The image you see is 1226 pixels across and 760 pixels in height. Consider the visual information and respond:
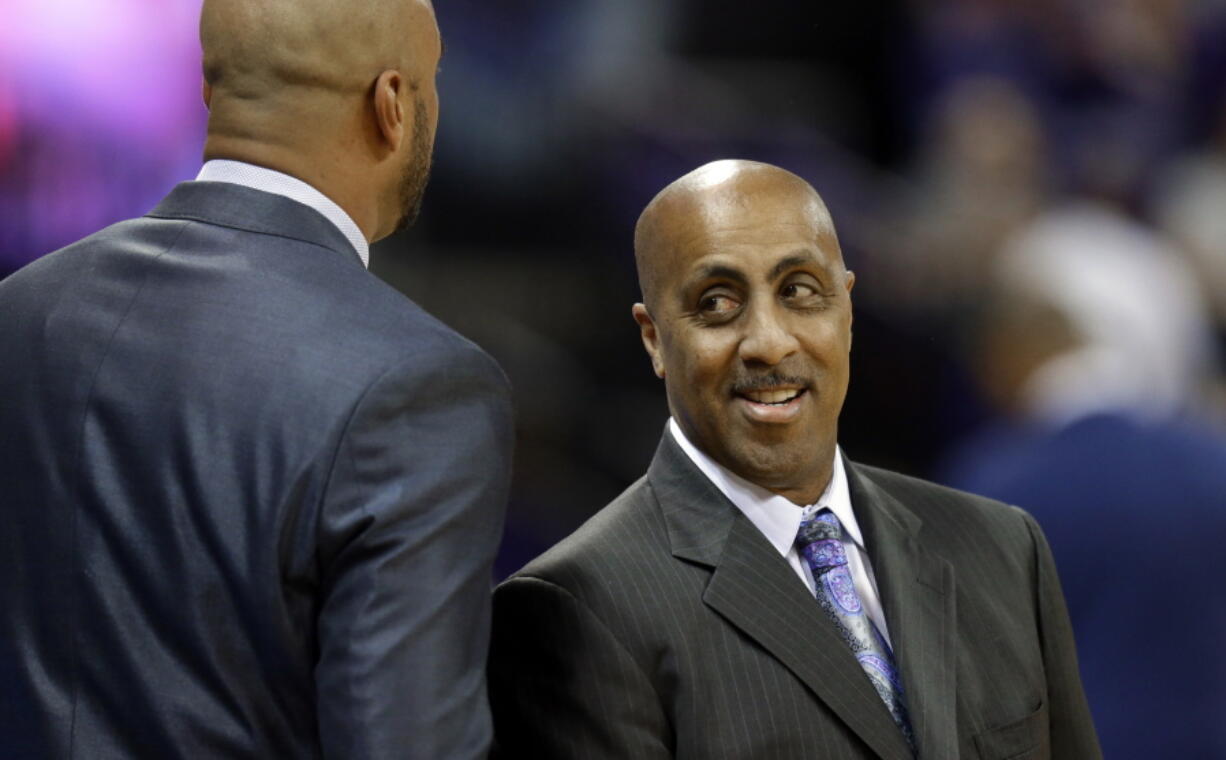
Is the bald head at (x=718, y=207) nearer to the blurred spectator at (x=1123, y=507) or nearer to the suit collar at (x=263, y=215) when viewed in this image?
the suit collar at (x=263, y=215)

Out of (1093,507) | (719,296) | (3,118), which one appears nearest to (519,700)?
(719,296)

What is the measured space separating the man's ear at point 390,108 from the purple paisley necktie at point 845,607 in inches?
30.2

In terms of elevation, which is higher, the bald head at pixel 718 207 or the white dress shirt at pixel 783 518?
the bald head at pixel 718 207

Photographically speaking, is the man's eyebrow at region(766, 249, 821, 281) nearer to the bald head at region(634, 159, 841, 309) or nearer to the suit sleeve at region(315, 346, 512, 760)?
the bald head at region(634, 159, 841, 309)

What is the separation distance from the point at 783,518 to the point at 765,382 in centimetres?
19

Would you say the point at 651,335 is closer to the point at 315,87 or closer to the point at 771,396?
the point at 771,396

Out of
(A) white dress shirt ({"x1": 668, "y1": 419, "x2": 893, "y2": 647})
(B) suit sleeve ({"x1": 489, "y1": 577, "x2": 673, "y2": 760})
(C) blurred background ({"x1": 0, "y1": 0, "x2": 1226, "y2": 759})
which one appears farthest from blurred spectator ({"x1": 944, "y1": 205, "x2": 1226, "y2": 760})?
(B) suit sleeve ({"x1": 489, "y1": 577, "x2": 673, "y2": 760})

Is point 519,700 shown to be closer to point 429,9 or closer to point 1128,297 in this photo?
point 429,9

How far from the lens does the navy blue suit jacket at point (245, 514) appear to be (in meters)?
1.88

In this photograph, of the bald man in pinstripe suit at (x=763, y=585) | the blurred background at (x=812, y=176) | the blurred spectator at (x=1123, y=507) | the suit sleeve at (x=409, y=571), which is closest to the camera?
the suit sleeve at (x=409, y=571)

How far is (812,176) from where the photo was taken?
251 inches

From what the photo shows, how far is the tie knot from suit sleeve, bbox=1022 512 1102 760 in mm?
353

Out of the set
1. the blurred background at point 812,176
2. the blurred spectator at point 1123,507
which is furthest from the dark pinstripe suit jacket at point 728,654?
the blurred background at point 812,176

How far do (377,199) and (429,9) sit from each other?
0.85 ft
